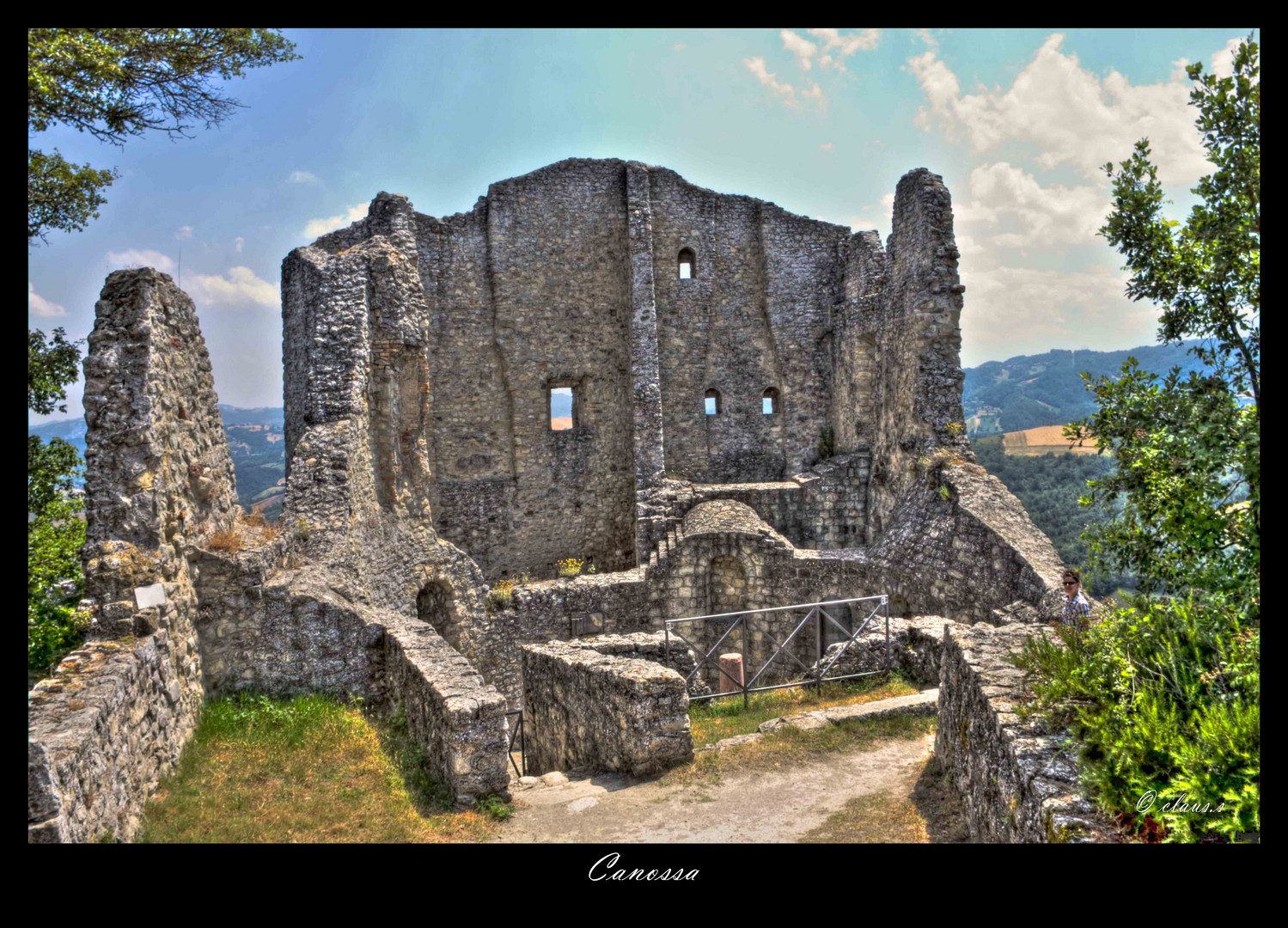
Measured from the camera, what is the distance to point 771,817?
17.4 feet

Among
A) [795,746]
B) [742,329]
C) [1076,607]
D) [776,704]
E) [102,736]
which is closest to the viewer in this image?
[102,736]

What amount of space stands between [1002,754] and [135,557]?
624 cm

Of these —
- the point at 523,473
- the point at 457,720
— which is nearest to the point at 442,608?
the point at 523,473

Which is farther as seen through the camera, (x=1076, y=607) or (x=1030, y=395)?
(x=1030, y=395)

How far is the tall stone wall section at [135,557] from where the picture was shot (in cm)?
436

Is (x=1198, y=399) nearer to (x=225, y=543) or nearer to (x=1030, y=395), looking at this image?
(x=225, y=543)

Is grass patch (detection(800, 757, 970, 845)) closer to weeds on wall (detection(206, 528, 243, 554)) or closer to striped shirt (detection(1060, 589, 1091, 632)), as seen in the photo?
striped shirt (detection(1060, 589, 1091, 632))

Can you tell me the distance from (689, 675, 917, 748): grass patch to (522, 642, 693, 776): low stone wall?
0.98 meters

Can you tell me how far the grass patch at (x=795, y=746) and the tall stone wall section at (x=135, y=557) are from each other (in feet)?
12.8

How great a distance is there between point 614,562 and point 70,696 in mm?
13657

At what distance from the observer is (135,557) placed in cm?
564

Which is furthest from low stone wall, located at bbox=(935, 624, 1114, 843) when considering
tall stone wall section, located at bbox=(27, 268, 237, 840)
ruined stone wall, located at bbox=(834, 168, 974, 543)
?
ruined stone wall, located at bbox=(834, 168, 974, 543)

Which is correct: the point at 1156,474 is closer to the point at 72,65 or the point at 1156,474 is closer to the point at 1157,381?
the point at 1157,381

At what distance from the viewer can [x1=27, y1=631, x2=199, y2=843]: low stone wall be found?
3.54 m
